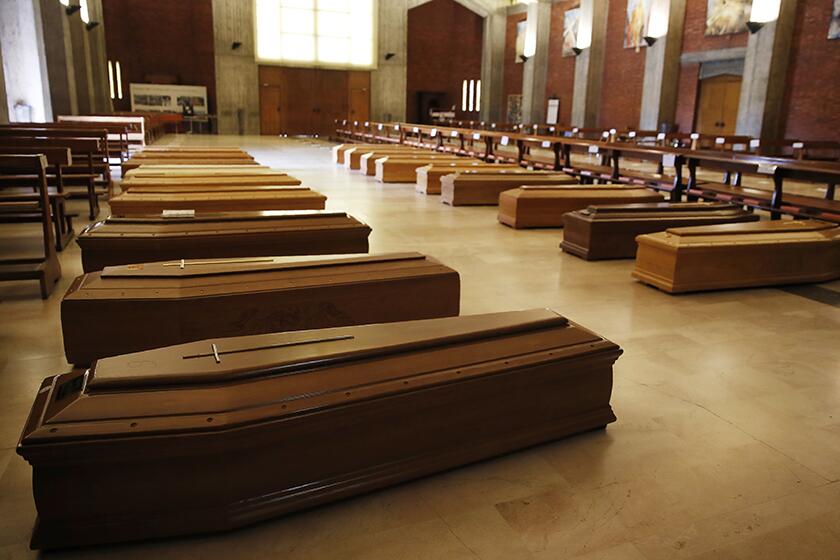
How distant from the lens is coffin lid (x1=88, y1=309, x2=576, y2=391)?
67.7 inches

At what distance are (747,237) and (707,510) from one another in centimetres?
299

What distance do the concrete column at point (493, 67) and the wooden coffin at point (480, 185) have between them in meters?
17.6

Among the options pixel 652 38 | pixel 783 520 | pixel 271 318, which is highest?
pixel 652 38

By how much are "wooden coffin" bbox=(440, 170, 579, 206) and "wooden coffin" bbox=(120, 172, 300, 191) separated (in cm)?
234

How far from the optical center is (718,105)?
15133 millimetres

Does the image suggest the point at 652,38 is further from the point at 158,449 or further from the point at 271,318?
the point at 158,449

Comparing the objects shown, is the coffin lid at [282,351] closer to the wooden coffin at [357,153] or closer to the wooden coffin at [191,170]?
the wooden coffin at [191,170]

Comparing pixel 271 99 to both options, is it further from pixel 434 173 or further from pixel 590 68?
pixel 434 173

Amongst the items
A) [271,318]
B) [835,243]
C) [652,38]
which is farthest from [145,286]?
[652,38]

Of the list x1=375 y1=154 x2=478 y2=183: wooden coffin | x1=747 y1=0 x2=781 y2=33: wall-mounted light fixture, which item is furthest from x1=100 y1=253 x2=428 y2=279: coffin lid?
x1=747 y1=0 x2=781 y2=33: wall-mounted light fixture

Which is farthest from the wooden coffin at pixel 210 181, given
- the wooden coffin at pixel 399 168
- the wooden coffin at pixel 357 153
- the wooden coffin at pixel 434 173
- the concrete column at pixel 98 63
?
the concrete column at pixel 98 63

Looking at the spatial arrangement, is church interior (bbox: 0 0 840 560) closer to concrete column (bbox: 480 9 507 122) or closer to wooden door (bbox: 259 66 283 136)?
wooden door (bbox: 259 66 283 136)

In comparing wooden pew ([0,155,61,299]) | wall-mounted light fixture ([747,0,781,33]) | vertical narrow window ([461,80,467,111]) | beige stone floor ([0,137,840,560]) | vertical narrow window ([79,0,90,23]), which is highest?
vertical narrow window ([79,0,90,23])

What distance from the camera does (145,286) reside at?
2646 mm
